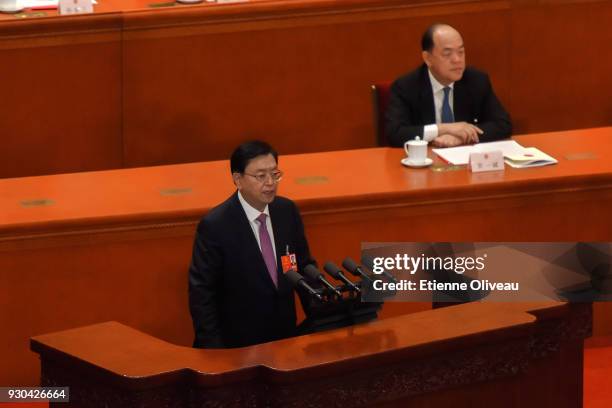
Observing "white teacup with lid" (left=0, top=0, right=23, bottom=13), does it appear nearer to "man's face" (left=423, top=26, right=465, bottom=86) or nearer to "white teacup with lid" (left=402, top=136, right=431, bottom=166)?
"man's face" (left=423, top=26, right=465, bottom=86)

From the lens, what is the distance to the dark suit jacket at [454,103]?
19.7 feet

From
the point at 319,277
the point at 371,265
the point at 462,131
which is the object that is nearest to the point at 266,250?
the point at 371,265

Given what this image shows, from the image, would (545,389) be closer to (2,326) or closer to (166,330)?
(166,330)

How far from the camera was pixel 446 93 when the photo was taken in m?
6.05

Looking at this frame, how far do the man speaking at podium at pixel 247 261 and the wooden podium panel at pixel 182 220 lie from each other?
387mm

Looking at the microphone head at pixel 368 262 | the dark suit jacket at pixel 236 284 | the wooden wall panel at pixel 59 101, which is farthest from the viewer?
the wooden wall panel at pixel 59 101

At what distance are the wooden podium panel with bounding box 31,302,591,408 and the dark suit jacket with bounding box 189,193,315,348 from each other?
0.60m

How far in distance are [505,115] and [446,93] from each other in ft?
0.86

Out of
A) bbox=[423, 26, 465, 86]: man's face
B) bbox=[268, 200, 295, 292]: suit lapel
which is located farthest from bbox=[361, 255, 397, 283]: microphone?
bbox=[423, 26, 465, 86]: man's face

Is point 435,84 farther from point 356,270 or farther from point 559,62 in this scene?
point 356,270

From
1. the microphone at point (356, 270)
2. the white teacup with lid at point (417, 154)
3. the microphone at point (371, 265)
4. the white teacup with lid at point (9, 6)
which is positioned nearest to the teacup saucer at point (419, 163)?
the white teacup with lid at point (417, 154)

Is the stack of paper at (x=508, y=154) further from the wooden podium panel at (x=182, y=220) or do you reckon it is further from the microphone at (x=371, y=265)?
the microphone at (x=371, y=265)

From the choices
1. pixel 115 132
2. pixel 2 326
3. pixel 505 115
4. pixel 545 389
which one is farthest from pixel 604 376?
pixel 115 132

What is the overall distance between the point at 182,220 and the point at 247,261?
46 cm
